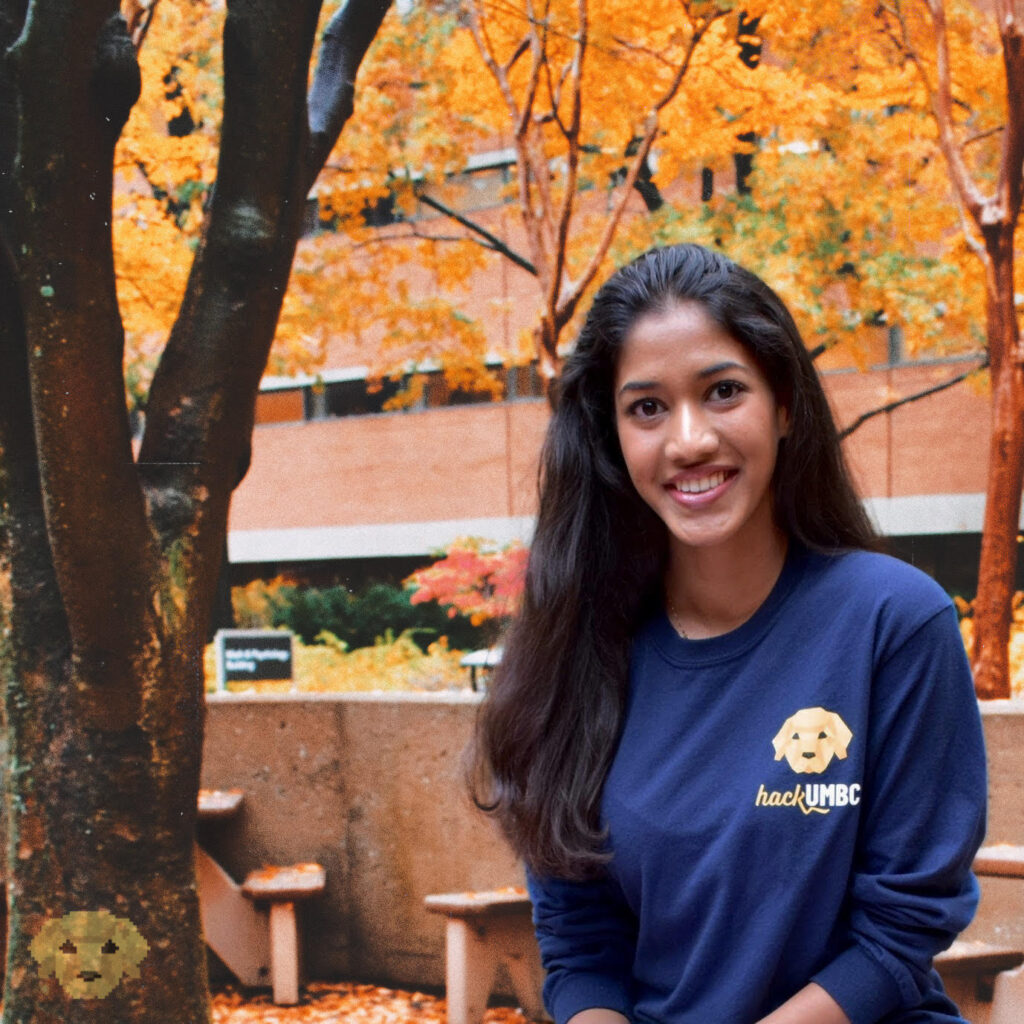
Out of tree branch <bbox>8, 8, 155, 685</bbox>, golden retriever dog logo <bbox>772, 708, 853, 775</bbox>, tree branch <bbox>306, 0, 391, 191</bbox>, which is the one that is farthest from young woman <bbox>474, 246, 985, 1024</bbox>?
tree branch <bbox>306, 0, 391, 191</bbox>

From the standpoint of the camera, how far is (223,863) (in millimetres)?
5008

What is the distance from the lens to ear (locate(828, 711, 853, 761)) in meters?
1.38

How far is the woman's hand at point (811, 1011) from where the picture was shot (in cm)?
137

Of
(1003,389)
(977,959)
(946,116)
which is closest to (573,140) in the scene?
(946,116)

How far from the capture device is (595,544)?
1.83 meters

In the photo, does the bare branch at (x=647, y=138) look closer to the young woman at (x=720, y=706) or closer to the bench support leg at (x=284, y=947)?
the bench support leg at (x=284, y=947)

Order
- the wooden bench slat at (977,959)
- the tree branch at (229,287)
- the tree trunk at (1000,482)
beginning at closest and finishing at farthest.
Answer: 1. the tree branch at (229,287)
2. the wooden bench slat at (977,959)
3. the tree trunk at (1000,482)

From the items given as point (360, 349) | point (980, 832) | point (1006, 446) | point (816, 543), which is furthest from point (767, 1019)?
point (360, 349)

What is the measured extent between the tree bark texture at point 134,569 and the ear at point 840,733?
239 cm

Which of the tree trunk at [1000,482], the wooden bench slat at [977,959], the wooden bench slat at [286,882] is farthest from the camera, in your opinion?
the tree trunk at [1000,482]

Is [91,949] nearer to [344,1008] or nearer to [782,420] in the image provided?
[344,1008]

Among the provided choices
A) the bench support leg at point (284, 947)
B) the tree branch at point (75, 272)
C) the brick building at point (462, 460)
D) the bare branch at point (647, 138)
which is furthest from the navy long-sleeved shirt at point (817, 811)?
the brick building at point (462, 460)

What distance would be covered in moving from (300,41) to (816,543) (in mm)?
2660

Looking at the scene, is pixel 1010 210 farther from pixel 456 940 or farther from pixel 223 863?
pixel 223 863
